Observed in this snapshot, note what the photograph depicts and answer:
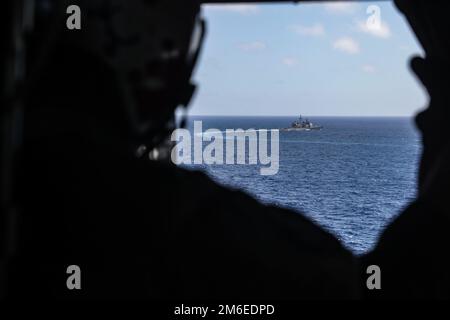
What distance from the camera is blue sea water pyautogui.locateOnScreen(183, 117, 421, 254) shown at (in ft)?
159

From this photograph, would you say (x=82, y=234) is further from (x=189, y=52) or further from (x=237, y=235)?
(x=189, y=52)

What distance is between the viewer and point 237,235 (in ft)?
8.25

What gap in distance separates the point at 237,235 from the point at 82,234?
24.3 inches

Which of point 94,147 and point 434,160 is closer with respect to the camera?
point 94,147

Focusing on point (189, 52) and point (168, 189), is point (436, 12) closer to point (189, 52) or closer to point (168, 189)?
point (189, 52)

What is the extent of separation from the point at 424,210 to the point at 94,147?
1.59m

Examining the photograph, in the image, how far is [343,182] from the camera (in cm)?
7006

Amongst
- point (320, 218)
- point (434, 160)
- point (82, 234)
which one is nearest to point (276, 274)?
point (82, 234)

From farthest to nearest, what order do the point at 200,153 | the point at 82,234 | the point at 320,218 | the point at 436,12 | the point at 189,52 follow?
the point at 200,153 < the point at 320,218 < the point at 436,12 < the point at 189,52 < the point at 82,234

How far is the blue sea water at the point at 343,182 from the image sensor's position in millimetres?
48562

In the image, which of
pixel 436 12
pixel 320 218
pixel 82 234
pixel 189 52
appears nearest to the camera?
pixel 82 234

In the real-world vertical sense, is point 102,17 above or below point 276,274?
above
